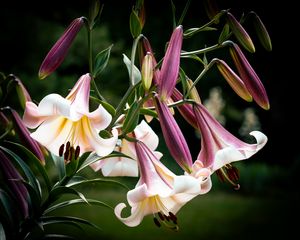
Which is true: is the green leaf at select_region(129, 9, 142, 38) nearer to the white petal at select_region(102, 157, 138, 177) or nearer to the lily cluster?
the lily cluster

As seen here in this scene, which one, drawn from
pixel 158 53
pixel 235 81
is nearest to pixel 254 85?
pixel 235 81

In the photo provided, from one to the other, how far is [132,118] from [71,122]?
102mm

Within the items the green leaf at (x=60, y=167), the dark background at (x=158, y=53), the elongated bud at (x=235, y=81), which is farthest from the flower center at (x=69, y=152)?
the dark background at (x=158, y=53)

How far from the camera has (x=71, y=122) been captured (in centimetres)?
74

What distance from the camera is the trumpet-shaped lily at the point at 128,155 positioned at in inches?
32.0

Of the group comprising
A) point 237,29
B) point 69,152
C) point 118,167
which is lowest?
point 118,167

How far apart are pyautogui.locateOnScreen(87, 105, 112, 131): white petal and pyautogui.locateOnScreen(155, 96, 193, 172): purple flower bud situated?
63mm

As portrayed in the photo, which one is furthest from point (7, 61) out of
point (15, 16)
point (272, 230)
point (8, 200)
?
point (8, 200)

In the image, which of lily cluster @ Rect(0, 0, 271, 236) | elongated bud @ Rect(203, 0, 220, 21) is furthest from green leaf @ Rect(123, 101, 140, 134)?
elongated bud @ Rect(203, 0, 220, 21)

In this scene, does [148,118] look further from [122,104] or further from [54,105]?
[54,105]

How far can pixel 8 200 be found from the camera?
75cm

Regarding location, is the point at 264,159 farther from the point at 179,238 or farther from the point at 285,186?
the point at 179,238

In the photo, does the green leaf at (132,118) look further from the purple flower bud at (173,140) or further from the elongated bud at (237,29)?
the elongated bud at (237,29)

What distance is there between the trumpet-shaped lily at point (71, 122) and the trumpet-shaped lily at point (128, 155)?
0.09 meters
